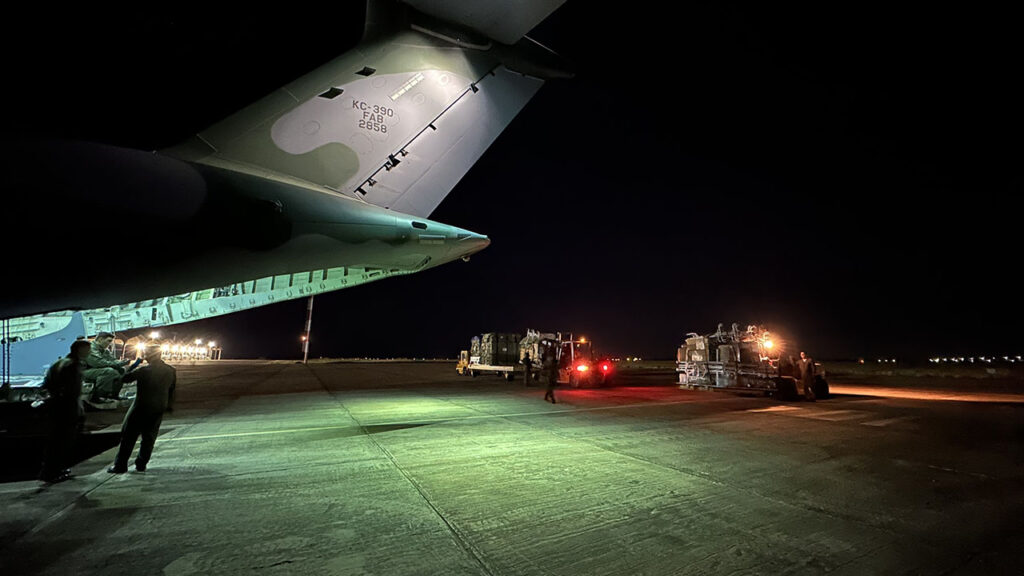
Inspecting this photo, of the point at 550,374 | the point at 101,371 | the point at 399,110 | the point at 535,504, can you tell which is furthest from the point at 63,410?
the point at 550,374

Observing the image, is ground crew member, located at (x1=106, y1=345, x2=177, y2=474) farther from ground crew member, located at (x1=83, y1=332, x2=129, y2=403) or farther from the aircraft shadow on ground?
ground crew member, located at (x1=83, y1=332, x2=129, y2=403)

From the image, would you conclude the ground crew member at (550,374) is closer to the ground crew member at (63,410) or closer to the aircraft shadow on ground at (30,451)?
the aircraft shadow on ground at (30,451)

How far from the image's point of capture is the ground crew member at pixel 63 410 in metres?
3.99

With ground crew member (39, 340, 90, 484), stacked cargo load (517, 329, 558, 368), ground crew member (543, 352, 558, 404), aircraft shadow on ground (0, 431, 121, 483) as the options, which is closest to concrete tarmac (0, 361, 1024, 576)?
ground crew member (39, 340, 90, 484)

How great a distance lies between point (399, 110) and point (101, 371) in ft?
29.1

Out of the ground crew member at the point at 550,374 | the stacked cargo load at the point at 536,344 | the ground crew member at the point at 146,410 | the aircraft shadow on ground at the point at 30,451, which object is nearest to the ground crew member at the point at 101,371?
the aircraft shadow on ground at the point at 30,451

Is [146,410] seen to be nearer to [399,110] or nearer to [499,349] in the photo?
[399,110]

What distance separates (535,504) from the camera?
3.38m

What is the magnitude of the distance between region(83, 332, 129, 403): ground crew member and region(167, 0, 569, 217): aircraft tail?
7197 millimetres

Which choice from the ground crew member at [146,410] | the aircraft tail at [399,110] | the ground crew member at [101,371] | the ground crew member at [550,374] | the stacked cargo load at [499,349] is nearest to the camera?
the ground crew member at [146,410]

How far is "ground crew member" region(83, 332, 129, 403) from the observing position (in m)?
8.72

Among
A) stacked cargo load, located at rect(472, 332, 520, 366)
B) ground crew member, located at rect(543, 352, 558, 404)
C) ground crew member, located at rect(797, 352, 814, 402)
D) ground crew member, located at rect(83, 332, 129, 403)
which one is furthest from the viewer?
stacked cargo load, located at rect(472, 332, 520, 366)

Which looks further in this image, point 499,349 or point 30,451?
point 499,349

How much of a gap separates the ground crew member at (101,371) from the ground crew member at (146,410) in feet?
19.6
